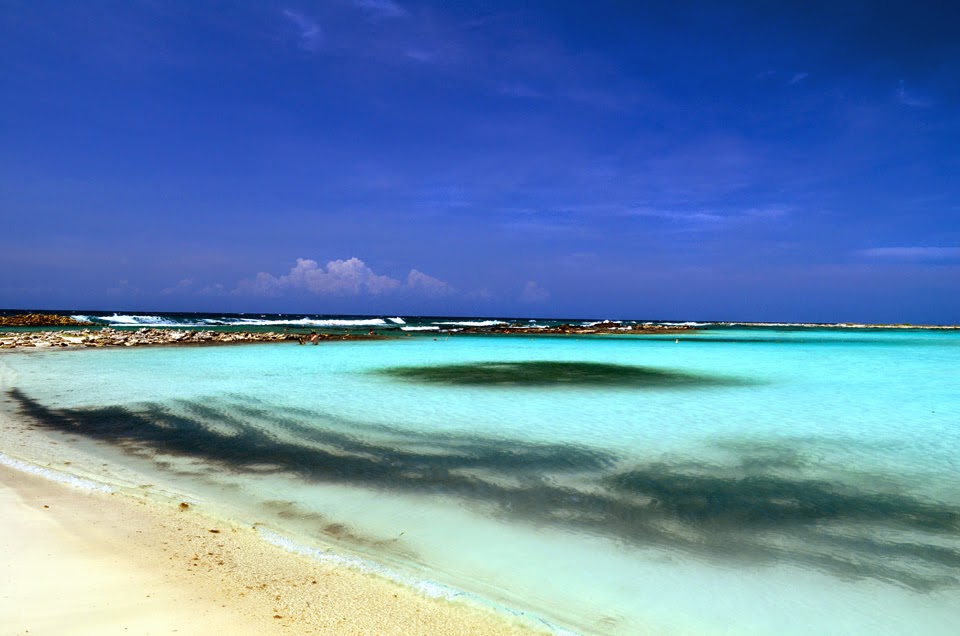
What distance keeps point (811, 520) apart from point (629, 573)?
2.43 meters

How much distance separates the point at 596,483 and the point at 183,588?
14.6 ft

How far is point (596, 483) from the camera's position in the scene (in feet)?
21.3

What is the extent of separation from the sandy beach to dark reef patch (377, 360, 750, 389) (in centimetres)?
1109

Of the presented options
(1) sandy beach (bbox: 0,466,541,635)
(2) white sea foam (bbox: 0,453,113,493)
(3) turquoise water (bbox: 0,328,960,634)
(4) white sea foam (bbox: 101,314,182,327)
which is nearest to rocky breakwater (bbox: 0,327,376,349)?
(3) turquoise water (bbox: 0,328,960,634)

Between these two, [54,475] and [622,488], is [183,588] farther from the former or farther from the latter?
[622,488]

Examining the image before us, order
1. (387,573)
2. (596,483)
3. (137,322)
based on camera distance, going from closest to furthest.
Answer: (387,573) → (596,483) → (137,322)

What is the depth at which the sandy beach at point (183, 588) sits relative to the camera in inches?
126

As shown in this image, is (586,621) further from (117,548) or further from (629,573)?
(117,548)

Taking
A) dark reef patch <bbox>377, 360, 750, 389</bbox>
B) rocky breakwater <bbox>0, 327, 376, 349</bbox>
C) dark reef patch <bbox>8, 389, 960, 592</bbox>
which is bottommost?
dark reef patch <bbox>8, 389, 960, 592</bbox>

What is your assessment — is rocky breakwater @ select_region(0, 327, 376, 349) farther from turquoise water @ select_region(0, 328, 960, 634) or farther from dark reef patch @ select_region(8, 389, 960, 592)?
dark reef patch @ select_region(8, 389, 960, 592)

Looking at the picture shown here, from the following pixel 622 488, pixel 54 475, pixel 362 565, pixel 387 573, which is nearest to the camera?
pixel 387 573

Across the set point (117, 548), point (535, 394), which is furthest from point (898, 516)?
point (535, 394)

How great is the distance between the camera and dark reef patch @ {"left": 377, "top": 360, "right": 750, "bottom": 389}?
1560 centimetres

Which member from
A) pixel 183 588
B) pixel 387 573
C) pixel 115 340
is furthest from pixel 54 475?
pixel 115 340
